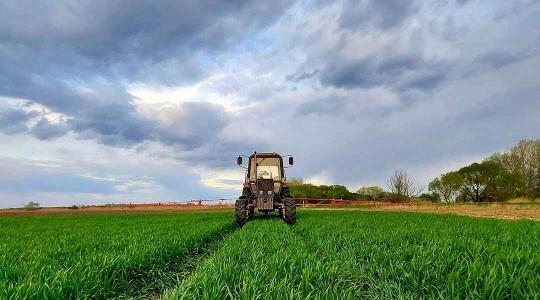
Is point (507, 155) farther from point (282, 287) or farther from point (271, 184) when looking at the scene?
point (282, 287)

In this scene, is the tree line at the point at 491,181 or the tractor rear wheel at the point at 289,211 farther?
the tree line at the point at 491,181

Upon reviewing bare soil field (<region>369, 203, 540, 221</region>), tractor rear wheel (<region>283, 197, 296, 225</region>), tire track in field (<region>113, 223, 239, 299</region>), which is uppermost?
tractor rear wheel (<region>283, 197, 296, 225</region>)

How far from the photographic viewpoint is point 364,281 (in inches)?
221

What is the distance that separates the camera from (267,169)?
19672mm

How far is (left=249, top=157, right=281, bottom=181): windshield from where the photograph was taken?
64.2ft

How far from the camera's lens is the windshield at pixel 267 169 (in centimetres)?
1958

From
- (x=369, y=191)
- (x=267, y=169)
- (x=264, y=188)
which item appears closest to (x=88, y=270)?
(x=264, y=188)

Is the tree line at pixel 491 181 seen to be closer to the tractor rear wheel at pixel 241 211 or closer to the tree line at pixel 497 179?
the tree line at pixel 497 179

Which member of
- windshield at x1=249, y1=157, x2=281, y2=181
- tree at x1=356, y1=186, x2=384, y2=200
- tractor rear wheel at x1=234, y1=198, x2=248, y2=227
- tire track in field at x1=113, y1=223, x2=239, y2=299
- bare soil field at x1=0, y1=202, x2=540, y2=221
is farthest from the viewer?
tree at x1=356, y1=186, x2=384, y2=200

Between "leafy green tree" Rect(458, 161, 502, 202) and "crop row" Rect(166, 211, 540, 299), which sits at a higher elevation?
"leafy green tree" Rect(458, 161, 502, 202)

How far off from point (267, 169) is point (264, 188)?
55.4 inches

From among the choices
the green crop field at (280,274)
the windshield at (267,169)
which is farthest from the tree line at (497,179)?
the green crop field at (280,274)

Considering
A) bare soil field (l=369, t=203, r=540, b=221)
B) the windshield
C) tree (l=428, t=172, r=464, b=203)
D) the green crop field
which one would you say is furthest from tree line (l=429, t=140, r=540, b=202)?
the green crop field

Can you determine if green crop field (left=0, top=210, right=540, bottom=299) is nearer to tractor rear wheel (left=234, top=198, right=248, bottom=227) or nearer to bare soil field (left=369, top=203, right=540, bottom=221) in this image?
tractor rear wheel (left=234, top=198, right=248, bottom=227)
